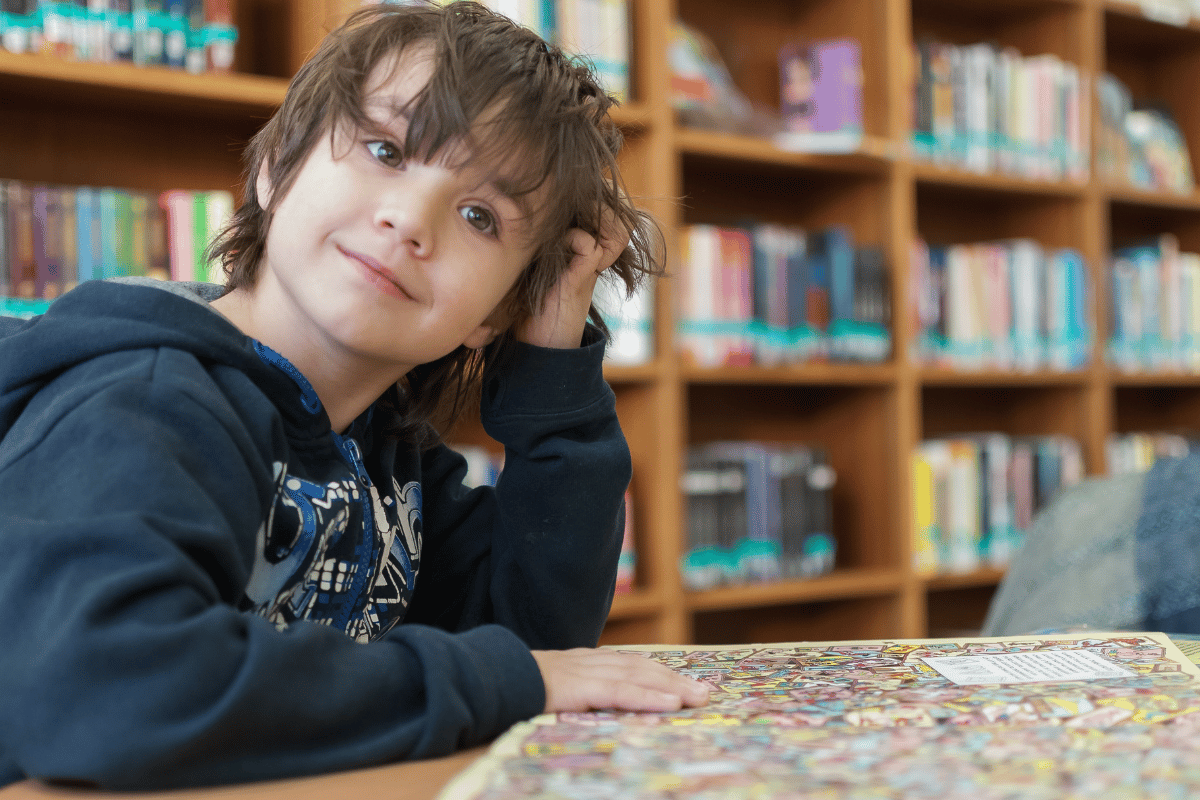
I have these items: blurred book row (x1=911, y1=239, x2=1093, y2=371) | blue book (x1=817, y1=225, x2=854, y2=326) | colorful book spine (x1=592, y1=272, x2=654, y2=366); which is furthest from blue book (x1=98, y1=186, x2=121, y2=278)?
blurred book row (x1=911, y1=239, x2=1093, y2=371)

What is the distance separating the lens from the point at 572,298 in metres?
0.96

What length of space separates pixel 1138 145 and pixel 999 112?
0.70 metres

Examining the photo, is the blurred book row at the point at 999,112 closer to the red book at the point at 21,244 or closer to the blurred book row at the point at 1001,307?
the blurred book row at the point at 1001,307

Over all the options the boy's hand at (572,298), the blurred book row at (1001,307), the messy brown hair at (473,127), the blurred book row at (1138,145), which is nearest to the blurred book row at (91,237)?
the messy brown hair at (473,127)

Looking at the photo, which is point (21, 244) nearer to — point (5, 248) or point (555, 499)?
point (5, 248)

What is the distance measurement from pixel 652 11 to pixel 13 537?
5.99ft

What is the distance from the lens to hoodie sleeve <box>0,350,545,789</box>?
508mm

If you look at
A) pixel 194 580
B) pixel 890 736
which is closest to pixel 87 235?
pixel 194 580

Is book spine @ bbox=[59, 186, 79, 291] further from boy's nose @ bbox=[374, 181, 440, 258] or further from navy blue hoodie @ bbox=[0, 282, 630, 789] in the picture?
boy's nose @ bbox=[374, 181, 440, 258]

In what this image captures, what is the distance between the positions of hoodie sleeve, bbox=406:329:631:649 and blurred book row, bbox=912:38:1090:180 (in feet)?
6.07

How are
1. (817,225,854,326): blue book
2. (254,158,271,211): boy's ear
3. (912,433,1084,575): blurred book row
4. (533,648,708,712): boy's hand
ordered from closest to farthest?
(533,648,708,712): boy's hand < (254,158,271,211): boy's ear < (817,225,854,326): blue book < (912,433,1084,575): blurred book row

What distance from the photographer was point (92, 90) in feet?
5.61

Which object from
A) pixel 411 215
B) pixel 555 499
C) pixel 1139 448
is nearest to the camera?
pixel 411 215

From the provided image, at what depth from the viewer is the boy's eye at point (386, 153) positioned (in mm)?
807
